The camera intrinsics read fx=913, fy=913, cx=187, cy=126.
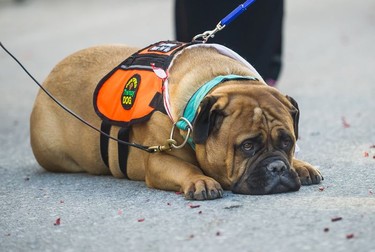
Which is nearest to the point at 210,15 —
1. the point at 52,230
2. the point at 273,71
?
the point at 273,71

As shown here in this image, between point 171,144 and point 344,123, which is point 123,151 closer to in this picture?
point 171,144

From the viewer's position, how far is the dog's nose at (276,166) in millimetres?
4934

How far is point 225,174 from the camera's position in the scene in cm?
509

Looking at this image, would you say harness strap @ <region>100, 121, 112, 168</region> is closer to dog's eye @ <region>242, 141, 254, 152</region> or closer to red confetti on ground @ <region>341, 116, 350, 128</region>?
dog's eye @ <region>242, 141, 254, 152</region>

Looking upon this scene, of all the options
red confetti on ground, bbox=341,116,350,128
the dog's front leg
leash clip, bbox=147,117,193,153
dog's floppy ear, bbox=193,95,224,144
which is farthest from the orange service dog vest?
red confetti on ground, bbox=341,116,350,128

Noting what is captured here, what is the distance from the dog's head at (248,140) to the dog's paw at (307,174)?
211mm

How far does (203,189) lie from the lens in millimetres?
4973

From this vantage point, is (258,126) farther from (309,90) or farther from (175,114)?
(309,90)

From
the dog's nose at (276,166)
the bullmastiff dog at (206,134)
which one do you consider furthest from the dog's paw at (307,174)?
the dog's nose at (276,166)

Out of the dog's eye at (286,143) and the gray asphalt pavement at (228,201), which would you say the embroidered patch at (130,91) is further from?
the dog's eye at (286,143)

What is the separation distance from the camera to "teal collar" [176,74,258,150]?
5125 millimetres

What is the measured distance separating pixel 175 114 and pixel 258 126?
0.53m

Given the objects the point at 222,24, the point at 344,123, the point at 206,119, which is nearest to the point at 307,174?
the point at 206,119

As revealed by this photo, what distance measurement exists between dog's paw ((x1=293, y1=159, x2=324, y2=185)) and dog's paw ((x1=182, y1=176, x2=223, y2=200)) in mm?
567
